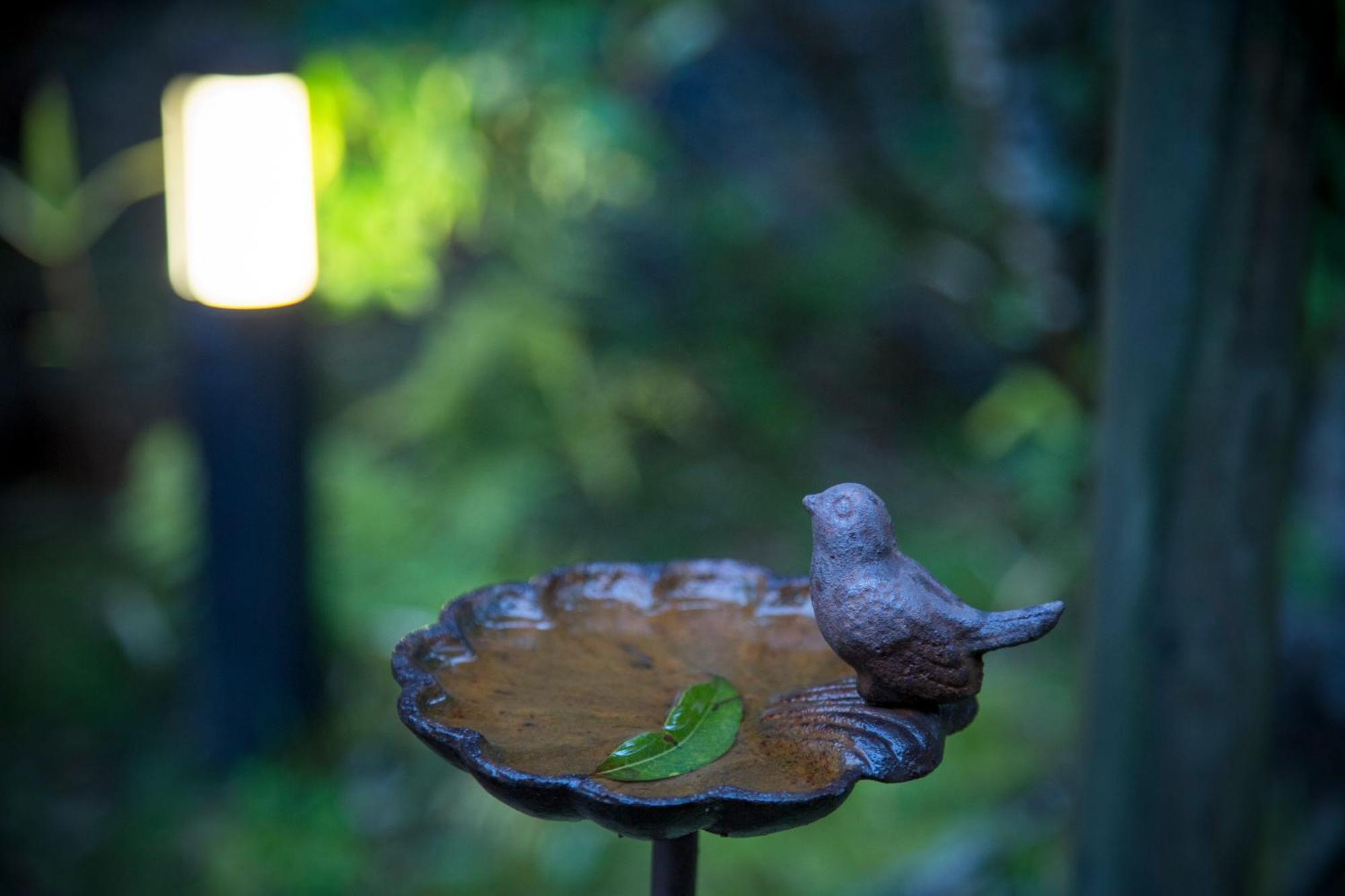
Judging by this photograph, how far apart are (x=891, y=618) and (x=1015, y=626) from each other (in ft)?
0.31

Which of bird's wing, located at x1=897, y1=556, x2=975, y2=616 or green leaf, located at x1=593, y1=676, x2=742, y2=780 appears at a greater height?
bird's wing, located at x1=897, y1=556, x2=975, y2=616

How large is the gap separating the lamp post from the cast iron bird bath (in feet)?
5.67

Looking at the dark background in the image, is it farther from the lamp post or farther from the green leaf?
the green leaf

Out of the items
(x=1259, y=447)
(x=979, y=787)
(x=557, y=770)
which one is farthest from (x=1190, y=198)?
(x=979, y=787)

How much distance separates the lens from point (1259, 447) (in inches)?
64.3

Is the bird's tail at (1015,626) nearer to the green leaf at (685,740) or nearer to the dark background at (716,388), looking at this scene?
the green leaf at (685,740)

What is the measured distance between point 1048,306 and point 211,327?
5.60 feet

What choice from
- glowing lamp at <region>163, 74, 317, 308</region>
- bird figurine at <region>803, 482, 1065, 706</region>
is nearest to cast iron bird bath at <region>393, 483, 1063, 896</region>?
bird figurine at <region>803, 482, 1065, 706</region>

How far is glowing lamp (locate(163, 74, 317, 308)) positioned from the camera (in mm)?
2711

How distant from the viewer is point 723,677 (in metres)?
1.22

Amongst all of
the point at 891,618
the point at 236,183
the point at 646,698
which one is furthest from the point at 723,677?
the point at 236,183

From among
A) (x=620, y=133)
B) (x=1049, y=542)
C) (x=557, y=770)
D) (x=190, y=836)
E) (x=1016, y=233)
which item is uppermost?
(x=620, y=133)

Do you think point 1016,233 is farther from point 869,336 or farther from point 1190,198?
point 869,336

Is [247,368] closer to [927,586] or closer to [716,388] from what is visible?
[716,388]
